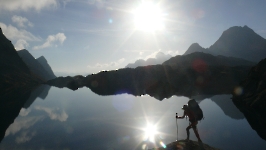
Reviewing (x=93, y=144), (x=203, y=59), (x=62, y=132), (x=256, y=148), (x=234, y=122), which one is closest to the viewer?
(x=256, y=148)

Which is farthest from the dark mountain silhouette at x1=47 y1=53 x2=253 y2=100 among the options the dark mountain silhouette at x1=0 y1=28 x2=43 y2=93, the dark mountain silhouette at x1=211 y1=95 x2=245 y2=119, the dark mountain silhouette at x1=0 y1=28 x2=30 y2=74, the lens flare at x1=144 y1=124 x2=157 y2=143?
the dark mountain silhouette at x1=0 y1=28 x2=30 y2=74

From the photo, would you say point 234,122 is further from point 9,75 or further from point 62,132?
point 9,75

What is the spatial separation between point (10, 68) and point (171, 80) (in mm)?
124374

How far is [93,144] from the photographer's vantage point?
16312 millimetres

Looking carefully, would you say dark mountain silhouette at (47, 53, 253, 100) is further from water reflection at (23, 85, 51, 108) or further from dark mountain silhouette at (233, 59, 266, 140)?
water reflection at (23, 85, 51, 108)

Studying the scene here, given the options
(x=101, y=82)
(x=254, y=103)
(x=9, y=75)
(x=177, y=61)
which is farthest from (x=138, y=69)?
(x=9, y=75)

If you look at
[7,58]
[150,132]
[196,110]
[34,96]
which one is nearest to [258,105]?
[150,132]

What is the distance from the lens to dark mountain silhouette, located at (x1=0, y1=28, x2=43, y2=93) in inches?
4318

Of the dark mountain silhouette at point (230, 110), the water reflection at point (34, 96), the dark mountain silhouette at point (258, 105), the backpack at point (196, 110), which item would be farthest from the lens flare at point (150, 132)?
the water reflection at point (34, 96)

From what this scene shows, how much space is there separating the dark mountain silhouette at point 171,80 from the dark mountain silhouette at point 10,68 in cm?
4402

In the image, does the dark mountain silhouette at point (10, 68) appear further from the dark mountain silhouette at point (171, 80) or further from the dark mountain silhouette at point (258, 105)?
the dark mountain silhouette at point (258, 105)

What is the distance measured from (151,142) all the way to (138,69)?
290 ft

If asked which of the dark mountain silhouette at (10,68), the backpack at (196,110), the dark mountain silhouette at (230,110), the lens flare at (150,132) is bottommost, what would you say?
the lens flare at (150,132)

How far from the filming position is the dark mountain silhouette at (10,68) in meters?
110
